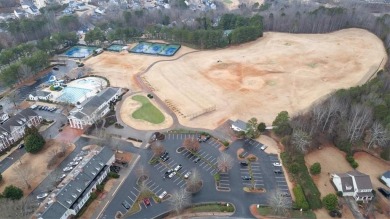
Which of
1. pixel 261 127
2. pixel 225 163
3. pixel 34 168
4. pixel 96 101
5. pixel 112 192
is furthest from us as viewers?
pixel 96 101

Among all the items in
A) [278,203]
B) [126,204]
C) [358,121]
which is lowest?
[126,204]

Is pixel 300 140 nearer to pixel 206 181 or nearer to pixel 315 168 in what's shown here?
pixel 315 168

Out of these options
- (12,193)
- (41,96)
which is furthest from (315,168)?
(41,96)

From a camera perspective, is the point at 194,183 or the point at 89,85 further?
the point at 89,85

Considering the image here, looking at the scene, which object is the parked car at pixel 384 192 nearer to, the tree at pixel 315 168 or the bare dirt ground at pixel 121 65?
the tree at pixel 315 168

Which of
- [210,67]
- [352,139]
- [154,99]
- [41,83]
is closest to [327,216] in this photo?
[352,139]

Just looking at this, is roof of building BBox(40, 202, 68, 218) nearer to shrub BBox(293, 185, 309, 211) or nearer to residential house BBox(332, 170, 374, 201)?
shrub BBox(293, 185, 309, 211)

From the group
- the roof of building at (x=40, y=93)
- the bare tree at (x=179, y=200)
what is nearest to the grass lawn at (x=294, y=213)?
the bare tree at (x=179, y=200)
